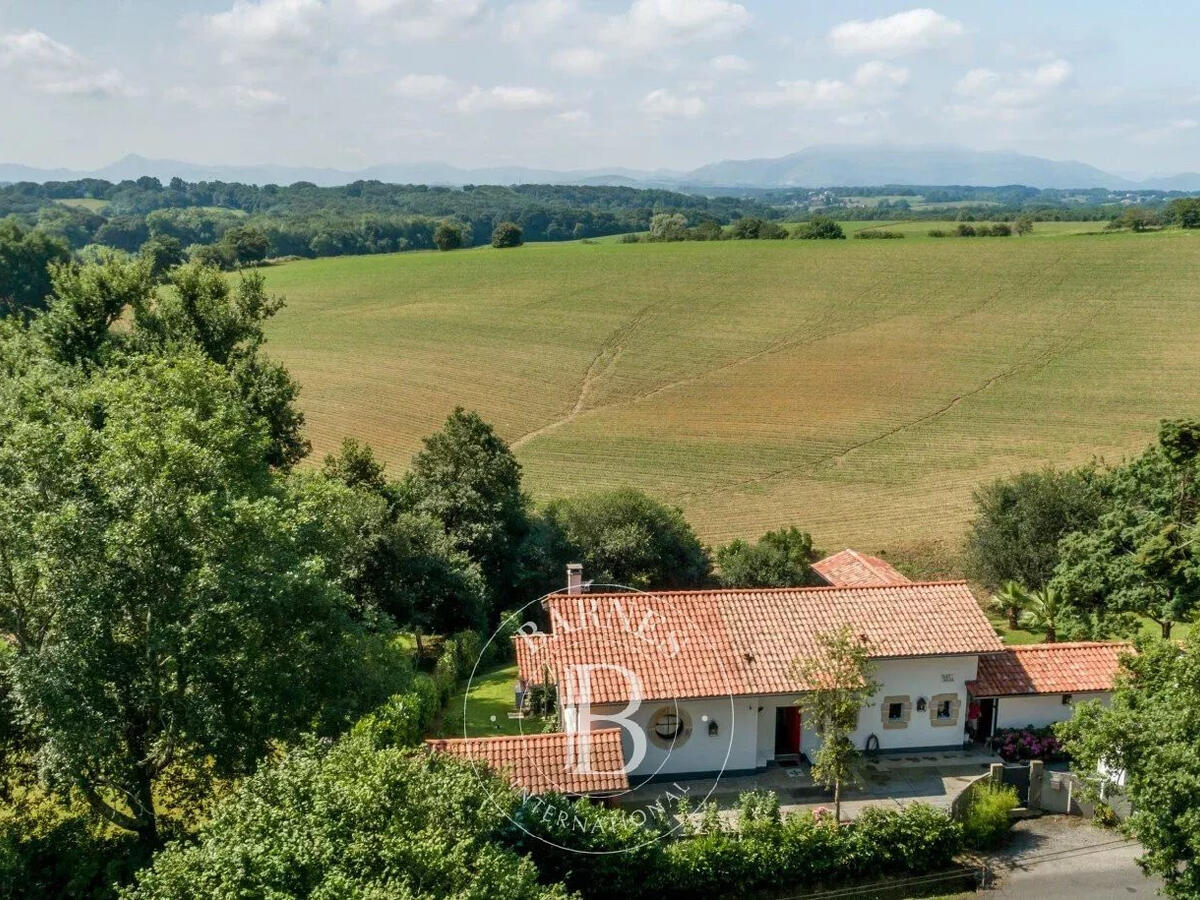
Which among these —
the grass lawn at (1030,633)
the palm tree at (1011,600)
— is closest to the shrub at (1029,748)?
the grass lawn at (1030,633)

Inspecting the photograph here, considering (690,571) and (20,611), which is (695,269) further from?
(20,611)

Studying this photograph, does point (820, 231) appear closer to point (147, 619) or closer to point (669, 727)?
point (669, 727)

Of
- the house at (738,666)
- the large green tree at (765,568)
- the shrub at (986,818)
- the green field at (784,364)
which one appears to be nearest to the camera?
the shrub at (986,818)

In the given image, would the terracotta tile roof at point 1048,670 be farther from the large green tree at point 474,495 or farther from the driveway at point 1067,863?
the large green tree at point 474,495

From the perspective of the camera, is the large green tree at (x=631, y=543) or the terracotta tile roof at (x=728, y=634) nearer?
the terracotta tile roof at (x=728, y=634)

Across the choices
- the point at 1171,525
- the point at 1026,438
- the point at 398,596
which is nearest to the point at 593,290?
the point at 1026,438

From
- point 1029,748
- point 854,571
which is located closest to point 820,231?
point 854,571
